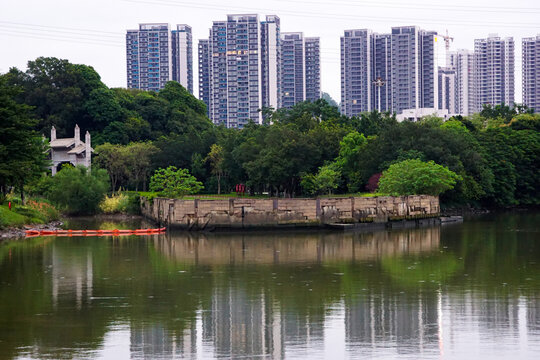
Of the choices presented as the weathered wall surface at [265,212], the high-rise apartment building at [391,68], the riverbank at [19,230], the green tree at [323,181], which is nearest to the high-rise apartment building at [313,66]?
the high-rise apartment building at [391,68]

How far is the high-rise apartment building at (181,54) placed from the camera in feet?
576

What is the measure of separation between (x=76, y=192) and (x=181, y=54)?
380 ft

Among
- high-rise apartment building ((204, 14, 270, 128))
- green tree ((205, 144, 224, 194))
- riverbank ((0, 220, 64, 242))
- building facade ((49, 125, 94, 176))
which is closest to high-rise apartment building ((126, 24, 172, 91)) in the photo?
high-rise apartment building ((204, 14, 270, 128))

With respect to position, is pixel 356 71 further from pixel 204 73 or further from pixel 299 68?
pixel 204 73

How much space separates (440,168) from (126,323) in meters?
41.5

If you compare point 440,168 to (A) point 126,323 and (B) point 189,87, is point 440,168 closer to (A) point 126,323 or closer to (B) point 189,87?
(A) point 126,323

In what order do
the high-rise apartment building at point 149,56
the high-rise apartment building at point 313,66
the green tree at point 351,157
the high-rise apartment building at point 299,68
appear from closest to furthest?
1. the green tree at point 351,157
2. the high-rise apartment building at point 149,56
3. the high-rise apartment building at point 299,68
4. the high-rise apartment building at point 313,66

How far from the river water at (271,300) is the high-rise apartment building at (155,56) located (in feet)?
448

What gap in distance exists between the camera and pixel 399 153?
211 ft

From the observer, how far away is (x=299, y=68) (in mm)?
181375

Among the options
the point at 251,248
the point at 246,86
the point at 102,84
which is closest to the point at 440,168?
the point at 251,248

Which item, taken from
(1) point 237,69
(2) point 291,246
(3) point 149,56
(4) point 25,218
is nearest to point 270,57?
(1) point 237,69

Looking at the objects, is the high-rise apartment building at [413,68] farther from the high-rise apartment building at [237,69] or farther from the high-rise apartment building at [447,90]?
the high-rise apartment building at [237,69]

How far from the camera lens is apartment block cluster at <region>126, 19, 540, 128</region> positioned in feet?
529
